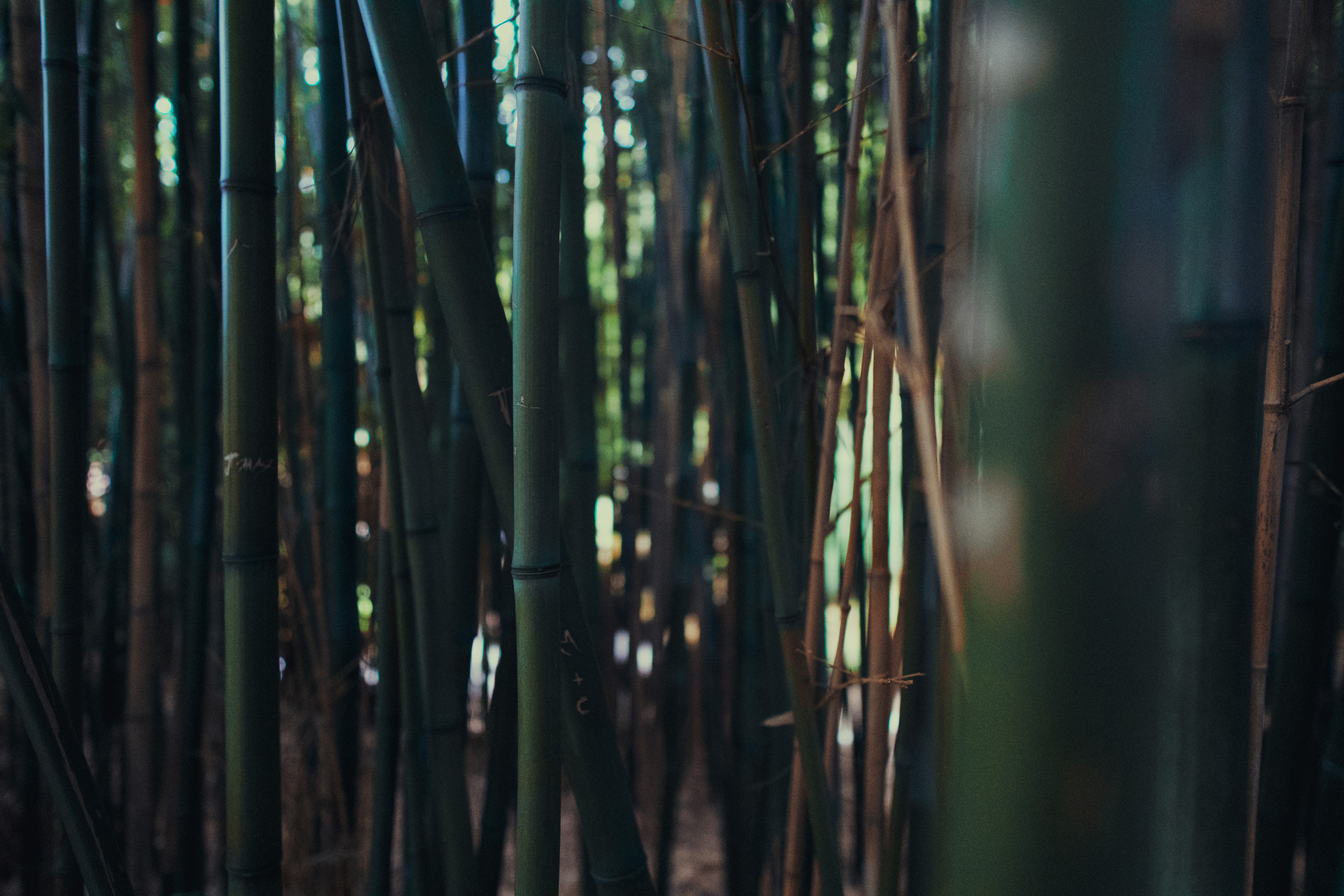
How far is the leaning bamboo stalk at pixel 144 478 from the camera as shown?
3.24 feet

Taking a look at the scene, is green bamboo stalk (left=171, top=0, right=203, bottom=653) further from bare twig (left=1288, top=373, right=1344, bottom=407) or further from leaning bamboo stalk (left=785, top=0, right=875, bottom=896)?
bare twig (left=1288, top=373, right=1344, bottom=407)

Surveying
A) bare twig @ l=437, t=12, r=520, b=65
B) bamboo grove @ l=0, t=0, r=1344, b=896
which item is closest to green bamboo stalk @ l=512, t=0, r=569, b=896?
bamboo grove @ l=0, t=0, r=1344, b=896

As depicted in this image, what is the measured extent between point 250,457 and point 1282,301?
693 mm

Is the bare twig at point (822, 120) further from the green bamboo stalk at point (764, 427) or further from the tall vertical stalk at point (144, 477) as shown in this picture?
the tall vertical stalk at point (144, 477)

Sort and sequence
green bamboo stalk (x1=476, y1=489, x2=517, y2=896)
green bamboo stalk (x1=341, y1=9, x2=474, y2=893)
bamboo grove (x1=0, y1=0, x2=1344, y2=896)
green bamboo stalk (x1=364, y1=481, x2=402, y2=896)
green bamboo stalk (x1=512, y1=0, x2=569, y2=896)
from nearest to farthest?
bamboo grove (x1=0, y1=0, x2=1344, y2=896)
green bamboo stalk (x1=512, y1=0, x2=569, y2=896)
green bamboo stalk (x1=341, y1=9, x2=474, y2=893)
green bamboo stalk (x1=476, y1=489, x2=517, y2=896)
green bamboo stalk (x1=364, y1=481, x2=402, y2=896)

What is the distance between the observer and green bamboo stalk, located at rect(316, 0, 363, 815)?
32.7 inches

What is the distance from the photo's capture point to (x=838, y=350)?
0.59 m

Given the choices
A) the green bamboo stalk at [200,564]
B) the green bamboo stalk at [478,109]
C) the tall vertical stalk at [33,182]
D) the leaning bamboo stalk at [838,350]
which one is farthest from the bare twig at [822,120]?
the tall vertical stalk at [33,182]

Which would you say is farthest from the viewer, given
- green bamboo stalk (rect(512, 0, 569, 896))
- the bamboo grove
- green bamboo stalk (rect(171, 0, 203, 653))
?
green bamboo stalk (rect(171, 0, 203, 653))

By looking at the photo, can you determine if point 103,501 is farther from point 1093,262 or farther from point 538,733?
point 1093,262

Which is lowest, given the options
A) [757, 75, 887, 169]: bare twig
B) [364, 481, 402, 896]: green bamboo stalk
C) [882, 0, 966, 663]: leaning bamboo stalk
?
[364, 481, 402, 896]: green bamboo stalk

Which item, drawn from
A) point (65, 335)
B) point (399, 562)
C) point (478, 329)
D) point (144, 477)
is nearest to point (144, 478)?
point (144, 477)

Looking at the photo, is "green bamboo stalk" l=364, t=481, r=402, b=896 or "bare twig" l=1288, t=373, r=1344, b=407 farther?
"green bamboo stalk" l=364, t=481, r=402, b=896

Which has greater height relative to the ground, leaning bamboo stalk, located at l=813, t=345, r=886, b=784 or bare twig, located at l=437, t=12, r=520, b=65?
bare twig, located at l=437, t=12, r=520, b=65
